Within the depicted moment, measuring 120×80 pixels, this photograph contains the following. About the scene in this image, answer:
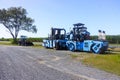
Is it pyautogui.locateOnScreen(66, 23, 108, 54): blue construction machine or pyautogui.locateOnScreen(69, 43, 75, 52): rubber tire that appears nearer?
pyautogui.locateOnScreen(66, 23, 108, 54): blue construction machine

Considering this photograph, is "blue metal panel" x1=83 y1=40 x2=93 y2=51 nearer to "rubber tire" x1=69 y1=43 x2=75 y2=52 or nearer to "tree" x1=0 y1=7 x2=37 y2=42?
"rubber tire" x1=69 y1=43 x2=75 y2=52

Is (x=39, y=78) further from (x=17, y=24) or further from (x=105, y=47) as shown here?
(x=17, y=24)

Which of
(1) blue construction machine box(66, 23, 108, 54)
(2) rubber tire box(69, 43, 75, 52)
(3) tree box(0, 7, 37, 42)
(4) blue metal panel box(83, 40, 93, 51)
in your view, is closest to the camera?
(1) blue construction machine box(66, 23, 108, 54)

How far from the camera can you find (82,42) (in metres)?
33.1

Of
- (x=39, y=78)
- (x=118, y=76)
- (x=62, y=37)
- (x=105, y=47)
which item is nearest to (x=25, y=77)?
(x=39, y=78)

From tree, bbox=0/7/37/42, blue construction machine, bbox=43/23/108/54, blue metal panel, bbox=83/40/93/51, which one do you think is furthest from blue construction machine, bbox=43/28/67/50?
tree, bbox=0/7/37/42

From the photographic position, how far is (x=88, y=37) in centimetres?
3403

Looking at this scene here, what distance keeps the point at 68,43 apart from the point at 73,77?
2272cm

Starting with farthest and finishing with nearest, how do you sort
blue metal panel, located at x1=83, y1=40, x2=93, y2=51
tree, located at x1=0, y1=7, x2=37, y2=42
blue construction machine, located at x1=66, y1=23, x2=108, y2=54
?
tree, located at x1=0, y1=7, x2=37, y2=42, blue metal panel, located at x1=83, y1=40, x2=93, y2=51, blue construction machine, located at x1=66, y1=23, x2=108, y2=54

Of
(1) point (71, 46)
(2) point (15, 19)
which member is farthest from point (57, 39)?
(2) point (15, 19)

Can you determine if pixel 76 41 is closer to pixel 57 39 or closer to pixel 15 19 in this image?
pixel 57 39

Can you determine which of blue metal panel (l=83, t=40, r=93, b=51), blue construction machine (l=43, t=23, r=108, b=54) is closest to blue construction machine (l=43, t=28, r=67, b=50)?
blue construction machine (l=43, t=23, r=108, b=54)

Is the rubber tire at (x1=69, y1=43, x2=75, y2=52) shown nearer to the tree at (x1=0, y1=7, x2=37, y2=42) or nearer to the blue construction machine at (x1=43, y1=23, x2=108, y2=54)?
the blue construction machine at (x1=43, y1=23, x2=108, y2=54)

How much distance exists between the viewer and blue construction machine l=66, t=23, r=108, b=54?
96.4 feet
